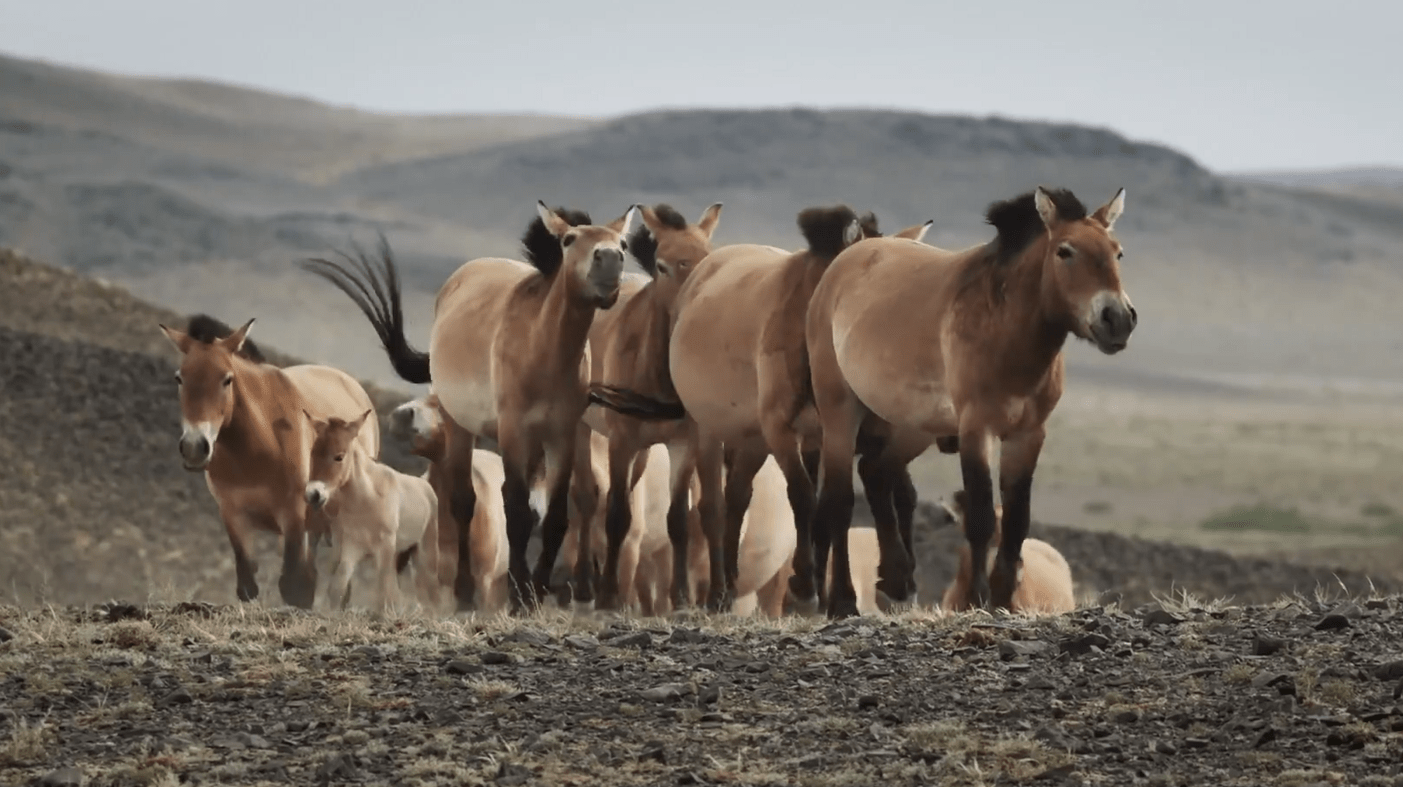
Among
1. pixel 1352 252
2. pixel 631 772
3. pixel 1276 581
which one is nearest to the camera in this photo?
pixel 631 772

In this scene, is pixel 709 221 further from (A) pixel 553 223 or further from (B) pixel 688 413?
(A) pixel 553 223

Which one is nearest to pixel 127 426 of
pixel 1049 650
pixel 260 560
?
pixel 260 560

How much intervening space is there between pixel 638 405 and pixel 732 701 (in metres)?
5.57

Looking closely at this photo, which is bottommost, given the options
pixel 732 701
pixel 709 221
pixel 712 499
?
pixel 712 499

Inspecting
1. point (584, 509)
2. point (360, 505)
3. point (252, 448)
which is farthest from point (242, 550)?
point (584, 509)

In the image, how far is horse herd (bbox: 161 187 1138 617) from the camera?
1080 cm

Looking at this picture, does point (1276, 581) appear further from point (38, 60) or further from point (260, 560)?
point (38, 60)

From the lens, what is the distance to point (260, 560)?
2025 cm

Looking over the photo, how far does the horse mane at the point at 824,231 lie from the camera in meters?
12.8

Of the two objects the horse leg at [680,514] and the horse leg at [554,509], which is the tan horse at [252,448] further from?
the horse leg at [680,514]

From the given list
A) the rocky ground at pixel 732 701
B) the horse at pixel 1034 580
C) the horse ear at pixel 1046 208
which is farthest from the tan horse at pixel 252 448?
the horse ear at pixel 1046 208

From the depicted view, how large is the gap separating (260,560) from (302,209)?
94.3 meters

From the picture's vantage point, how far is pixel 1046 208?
419 inches

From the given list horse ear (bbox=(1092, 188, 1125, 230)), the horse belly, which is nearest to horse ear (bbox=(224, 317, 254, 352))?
the horse belly
